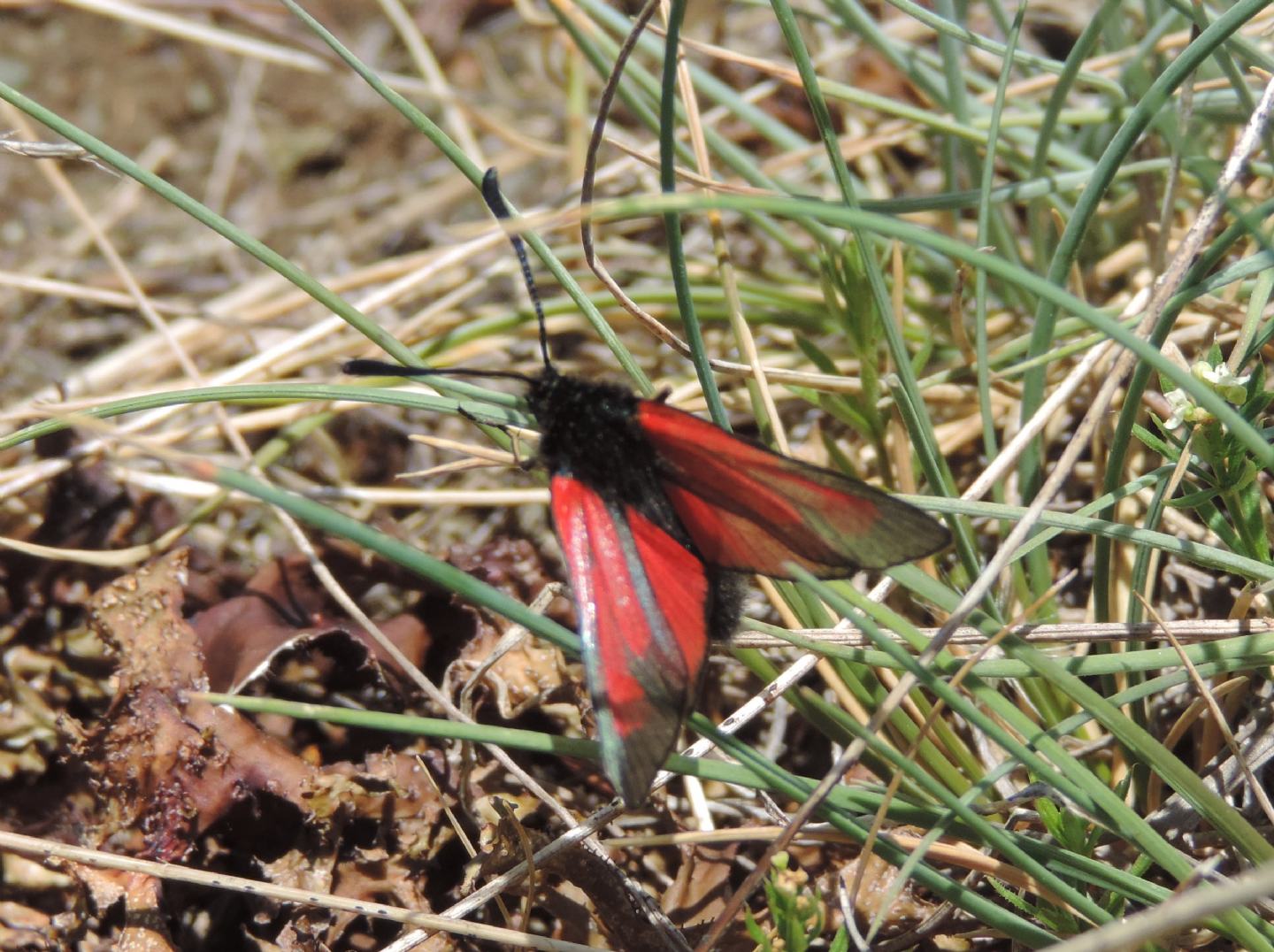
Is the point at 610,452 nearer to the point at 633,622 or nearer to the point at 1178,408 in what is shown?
the point at 633,622

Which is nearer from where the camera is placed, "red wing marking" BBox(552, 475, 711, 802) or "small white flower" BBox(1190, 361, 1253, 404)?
"red wing marking" BBox(552, 475, 711, 802)

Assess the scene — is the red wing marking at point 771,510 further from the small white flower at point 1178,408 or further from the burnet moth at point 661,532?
→ the small white flower at point 1178,408

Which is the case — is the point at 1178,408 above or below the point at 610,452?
below

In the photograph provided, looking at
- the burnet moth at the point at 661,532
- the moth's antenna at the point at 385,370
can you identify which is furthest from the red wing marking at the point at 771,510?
the moth's antenna at the point at 385,370

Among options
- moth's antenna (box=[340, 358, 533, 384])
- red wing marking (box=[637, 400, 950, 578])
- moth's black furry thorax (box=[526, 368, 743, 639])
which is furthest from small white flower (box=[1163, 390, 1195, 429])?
moth's antenna (box=[340, 358, 533, 384])

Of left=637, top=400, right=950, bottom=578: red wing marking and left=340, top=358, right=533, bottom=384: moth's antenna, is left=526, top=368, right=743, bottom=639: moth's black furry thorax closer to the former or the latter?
left=637, top=400, right=950, bottom=578: red wing marking

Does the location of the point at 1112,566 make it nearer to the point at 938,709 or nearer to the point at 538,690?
the point at 938,709

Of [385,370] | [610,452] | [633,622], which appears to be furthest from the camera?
[610,452]

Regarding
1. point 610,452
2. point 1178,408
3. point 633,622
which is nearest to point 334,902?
point 633,622
